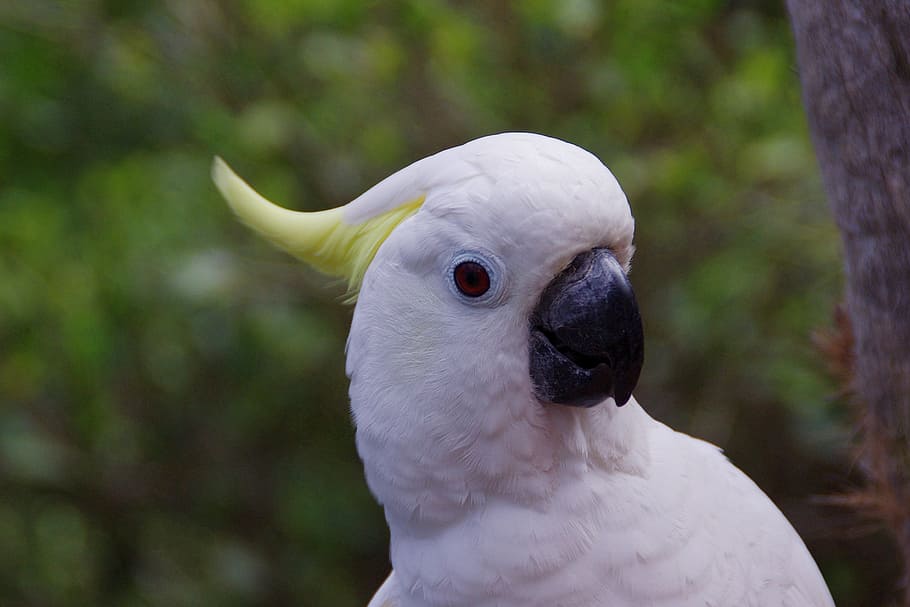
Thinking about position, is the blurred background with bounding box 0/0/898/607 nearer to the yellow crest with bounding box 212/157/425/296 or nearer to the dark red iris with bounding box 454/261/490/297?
the yellow crest with bounding box 212/157/425/296

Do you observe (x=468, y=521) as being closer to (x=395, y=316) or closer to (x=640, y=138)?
(x=395, y=316)

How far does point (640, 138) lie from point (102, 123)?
118 centimetres

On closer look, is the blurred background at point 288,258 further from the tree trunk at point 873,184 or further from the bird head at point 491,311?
the bird head at point 491,311

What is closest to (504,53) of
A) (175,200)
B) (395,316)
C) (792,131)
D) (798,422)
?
(792,131)

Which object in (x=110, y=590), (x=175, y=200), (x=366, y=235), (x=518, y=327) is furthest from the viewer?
(x=110, y=590)

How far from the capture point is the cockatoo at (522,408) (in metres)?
0.86

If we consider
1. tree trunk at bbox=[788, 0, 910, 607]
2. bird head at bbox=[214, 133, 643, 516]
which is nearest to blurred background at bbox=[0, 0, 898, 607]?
tree trunk at bbox=[788, 0, 910, 607]

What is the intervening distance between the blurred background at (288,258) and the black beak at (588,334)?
816 mm

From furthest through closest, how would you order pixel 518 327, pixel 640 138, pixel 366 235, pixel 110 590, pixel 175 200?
pixel 110 590
pixel 175 200
pixel 640 138
pixel 366 235
pixel 518 327

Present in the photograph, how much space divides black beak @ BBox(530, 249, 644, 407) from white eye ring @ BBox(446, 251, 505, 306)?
48 mm

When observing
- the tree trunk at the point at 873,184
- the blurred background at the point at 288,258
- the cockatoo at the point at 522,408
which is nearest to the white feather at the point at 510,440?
the cockatoo at the point at 522,408

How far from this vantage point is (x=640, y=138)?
6.22ft

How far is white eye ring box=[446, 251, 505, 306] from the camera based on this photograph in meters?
0.86

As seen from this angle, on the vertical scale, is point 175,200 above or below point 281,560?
above
